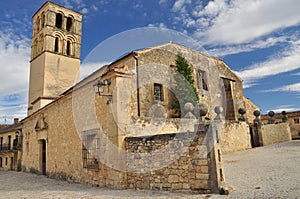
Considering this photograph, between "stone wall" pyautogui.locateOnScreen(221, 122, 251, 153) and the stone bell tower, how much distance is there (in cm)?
1621

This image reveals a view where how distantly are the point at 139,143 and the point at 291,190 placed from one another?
3475mm

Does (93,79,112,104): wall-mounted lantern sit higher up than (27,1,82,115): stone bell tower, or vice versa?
(27,1,82,115): stone bell tower

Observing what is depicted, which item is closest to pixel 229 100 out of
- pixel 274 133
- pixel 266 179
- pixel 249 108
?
pixel 249 108

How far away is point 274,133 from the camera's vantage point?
45.0 feet

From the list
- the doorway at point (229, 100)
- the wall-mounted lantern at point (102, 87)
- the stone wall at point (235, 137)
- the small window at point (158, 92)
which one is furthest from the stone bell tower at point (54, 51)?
the wall-mounted lantern at point (102, 87)

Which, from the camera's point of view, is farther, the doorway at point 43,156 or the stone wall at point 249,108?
the stone wall at point 249,108

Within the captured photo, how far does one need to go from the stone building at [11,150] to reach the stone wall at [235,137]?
13145 mm

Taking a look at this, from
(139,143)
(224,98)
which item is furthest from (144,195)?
(224,98)

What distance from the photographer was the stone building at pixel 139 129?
5.14 m

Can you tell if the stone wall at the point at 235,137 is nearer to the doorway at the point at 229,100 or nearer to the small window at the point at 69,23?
the doorway at the point at 229,100

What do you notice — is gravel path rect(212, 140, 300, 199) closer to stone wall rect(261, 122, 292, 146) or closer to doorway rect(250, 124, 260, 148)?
doorway rect(250, 124, 260, 148)

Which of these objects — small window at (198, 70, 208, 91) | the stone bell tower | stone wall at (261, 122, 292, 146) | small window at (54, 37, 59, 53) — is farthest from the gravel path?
small window at (54, 37, 59, 53)

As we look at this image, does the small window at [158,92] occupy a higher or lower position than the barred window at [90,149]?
higher

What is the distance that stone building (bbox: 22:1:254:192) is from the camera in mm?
5137
